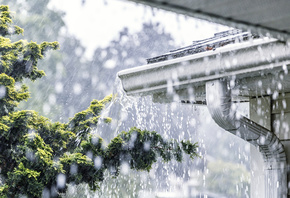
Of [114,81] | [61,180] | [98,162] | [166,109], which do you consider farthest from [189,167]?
[61,180]

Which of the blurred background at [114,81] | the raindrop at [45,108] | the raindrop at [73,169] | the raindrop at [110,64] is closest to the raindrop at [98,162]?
the raindrop at [73,169]

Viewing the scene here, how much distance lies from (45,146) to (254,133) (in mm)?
3629

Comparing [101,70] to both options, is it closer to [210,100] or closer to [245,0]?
[210,100]

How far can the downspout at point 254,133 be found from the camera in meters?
3.32

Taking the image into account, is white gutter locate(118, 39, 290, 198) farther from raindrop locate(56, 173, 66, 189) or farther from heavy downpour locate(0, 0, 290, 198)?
raindrop locate(56, 173, 66, 189)

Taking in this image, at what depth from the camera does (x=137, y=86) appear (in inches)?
148

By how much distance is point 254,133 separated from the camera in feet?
11.7

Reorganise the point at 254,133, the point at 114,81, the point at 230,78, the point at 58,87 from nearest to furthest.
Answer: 1. the point at 230,78
2. the point at 254,133
3. the point at 58,87
4. the point at 114,81

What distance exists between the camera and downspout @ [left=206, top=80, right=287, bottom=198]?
332 cm

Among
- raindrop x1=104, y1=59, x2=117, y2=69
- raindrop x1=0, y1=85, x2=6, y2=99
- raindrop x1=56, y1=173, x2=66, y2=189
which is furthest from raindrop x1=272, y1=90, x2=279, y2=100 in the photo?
raindrop x1=104, y1=59, x2=117, y2=69

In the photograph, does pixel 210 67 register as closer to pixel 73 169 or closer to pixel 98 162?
pixel 98 162

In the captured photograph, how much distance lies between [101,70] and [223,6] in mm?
17637

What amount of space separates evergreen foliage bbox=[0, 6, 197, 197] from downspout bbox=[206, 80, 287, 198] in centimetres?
270

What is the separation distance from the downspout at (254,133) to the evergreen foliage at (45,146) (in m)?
2.70
